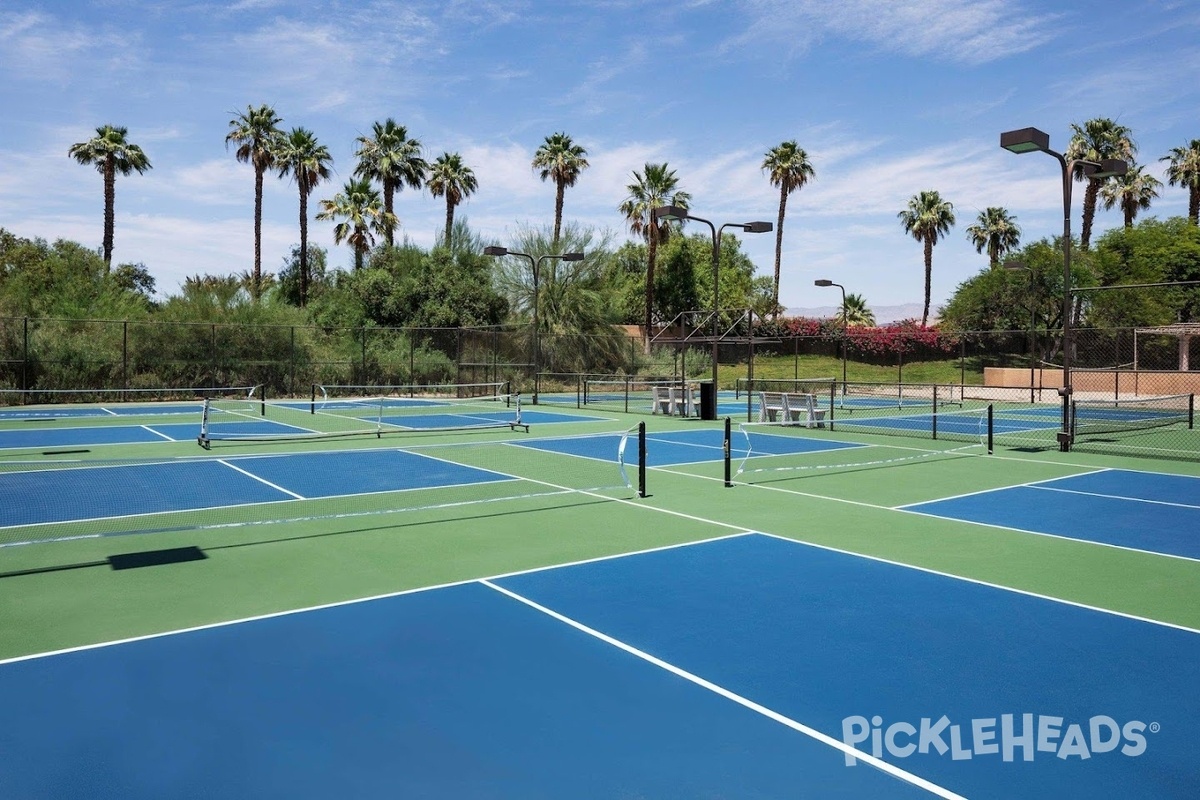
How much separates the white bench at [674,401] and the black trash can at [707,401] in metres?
1.09

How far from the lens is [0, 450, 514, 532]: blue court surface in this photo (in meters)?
11.7

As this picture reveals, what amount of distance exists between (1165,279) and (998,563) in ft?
181

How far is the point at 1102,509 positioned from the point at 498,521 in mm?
7888

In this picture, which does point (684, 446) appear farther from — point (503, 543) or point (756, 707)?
point (756, 707)

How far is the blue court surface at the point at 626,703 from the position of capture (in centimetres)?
431

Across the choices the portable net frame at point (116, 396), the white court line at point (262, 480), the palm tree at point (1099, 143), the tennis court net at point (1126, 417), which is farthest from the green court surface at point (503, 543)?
the palm tree at point (1099, 143)

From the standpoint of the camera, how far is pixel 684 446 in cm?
1967

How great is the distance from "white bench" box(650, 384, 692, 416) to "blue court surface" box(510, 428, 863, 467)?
5.18 metres

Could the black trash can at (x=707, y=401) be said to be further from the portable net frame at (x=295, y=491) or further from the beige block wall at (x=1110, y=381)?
the beige block wall at (x=1110, y=381)

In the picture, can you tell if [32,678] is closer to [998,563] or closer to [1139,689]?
[1139,689]

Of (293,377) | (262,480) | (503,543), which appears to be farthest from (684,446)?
(293,377)

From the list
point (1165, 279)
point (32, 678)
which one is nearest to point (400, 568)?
point (32, 678)

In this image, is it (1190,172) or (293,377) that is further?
(1190,172)

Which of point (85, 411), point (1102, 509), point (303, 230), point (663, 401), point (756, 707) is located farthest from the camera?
point (303, 230)
